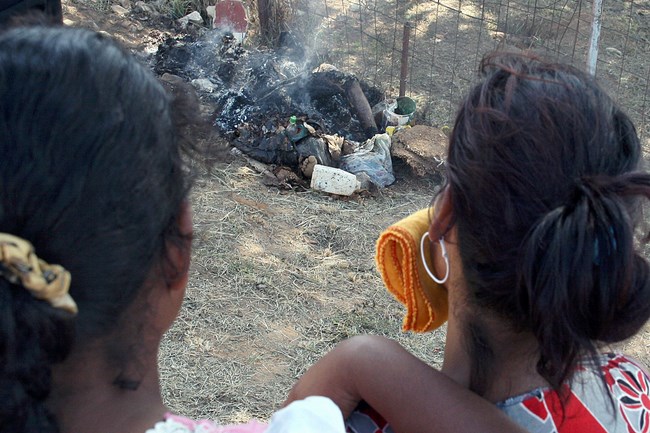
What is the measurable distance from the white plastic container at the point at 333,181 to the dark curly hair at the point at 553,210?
10.6 feet

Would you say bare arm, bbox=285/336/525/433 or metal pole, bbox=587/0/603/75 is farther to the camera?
metal pole, bbox=587/0/603/75

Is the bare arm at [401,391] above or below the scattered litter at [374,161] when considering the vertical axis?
above

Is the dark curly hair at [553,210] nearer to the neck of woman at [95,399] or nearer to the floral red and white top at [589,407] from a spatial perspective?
the floral red and white top at [589,407]

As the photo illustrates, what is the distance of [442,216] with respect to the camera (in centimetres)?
137

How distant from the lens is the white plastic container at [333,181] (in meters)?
4.53

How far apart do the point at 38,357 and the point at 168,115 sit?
0.38 m

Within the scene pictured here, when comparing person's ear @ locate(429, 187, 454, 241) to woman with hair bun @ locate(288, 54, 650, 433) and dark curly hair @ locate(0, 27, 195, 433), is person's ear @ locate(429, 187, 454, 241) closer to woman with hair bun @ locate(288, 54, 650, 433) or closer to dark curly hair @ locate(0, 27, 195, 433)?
woman with hair bun @ locate(288, 54, 650, 433)

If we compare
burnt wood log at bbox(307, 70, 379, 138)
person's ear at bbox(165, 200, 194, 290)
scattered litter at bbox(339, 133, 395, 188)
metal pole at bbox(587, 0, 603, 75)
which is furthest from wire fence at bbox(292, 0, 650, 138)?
person's ear at bbox(165, 200, 194, 290)

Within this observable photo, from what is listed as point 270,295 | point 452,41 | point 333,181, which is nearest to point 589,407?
point 270,295

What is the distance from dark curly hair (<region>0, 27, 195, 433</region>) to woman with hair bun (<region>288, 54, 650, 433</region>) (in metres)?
0.56

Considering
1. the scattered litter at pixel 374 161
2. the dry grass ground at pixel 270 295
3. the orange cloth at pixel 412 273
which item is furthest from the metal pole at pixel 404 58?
the orange cloth at pixel 412 273

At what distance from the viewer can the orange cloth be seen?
1.52 metres

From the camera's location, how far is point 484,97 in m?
1.28

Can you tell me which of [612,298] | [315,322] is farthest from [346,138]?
[612,298]
